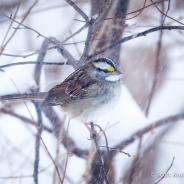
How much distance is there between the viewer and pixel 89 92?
4.04 meters

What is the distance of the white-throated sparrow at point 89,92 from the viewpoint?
3.88 metres

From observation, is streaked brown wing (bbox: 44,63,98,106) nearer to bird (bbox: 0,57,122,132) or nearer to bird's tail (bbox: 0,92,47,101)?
bird (bbox: 0,57,122,132)

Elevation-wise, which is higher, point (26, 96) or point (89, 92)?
point (89, 92)

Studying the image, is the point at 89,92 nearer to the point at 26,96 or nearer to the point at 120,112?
the point at 120,112

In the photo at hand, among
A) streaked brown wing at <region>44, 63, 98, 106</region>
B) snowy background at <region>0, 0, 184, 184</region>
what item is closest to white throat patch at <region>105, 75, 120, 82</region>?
streaked brown wing at <region>44, 63, 98, 106</region>

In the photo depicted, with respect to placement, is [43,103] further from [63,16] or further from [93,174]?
[63,16]

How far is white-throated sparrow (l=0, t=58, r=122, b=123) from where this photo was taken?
153 inches

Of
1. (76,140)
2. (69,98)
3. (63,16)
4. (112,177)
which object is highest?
(63,16)

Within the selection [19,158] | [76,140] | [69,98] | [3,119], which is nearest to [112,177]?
[76,140]

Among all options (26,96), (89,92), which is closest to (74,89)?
(89,92)

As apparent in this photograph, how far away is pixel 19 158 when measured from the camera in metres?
5.46

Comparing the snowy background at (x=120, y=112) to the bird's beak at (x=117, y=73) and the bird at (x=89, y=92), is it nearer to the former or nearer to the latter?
the bird at (x=89, y=92)

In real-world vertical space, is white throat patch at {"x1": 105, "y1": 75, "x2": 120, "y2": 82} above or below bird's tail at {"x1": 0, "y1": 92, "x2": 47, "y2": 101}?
above

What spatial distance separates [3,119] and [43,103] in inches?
90.3
